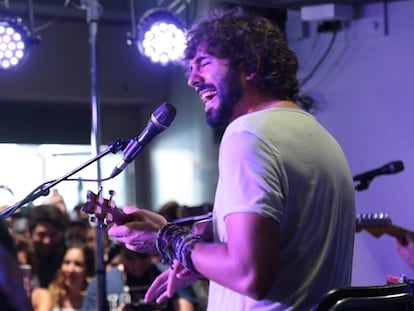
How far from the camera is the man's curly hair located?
5.06 ft

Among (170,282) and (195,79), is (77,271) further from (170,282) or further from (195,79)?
(195,79)

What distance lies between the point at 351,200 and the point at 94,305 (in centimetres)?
234

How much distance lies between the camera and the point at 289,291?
4.80 ft

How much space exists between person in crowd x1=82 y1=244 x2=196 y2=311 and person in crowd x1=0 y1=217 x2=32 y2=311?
289cm

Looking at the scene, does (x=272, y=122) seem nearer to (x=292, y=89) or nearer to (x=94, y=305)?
(x=292, y=89)

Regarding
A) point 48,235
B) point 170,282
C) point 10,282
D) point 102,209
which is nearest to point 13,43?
point 48,235

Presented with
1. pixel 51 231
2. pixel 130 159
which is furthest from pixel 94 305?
pixel 130 159

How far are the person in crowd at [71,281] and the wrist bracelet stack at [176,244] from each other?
2362 mm

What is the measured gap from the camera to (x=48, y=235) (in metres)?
4.20

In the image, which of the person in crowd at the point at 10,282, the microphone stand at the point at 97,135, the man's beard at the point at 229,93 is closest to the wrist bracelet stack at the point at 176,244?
the man's beard at the point at 229,93

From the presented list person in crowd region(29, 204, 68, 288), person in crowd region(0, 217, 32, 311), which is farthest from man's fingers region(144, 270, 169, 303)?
person in crowd region(29, 204, 68, 288)

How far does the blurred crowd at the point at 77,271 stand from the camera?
12.2ft

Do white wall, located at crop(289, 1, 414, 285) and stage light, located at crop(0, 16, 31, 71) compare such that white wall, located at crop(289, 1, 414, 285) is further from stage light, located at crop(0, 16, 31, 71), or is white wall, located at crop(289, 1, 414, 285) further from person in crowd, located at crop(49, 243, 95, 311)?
stage light, located at crop(0, 16, 31, 71)

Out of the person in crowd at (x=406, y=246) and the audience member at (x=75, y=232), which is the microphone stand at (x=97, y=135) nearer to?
the audience member at (x=75, y=232)
